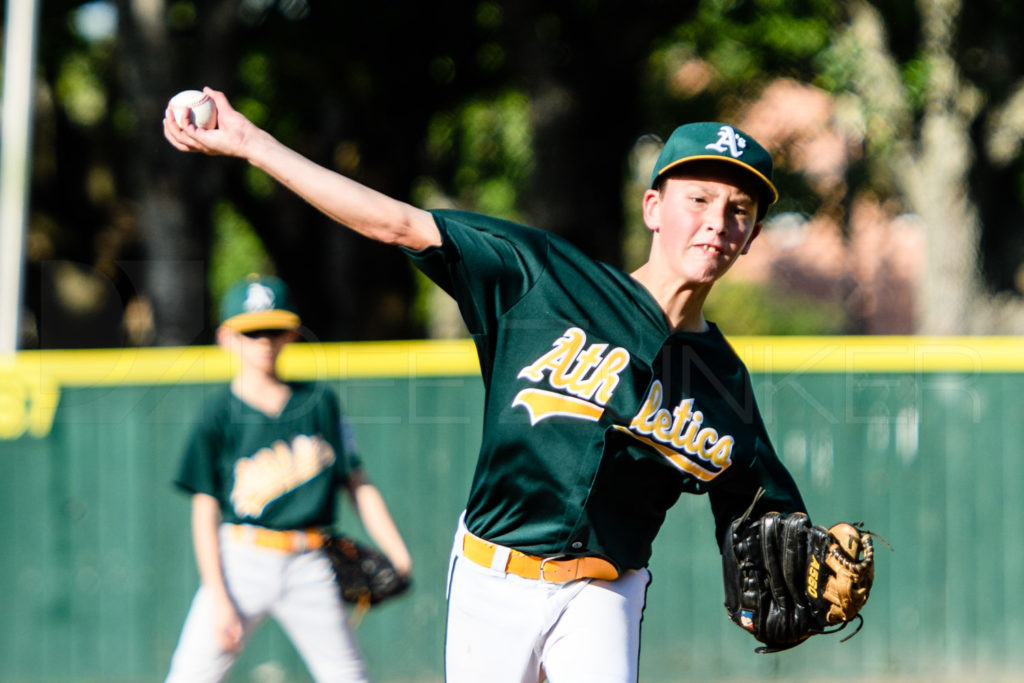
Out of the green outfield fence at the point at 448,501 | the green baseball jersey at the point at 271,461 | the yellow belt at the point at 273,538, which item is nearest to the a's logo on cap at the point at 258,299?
the green baseball jersey at the point at 271,461

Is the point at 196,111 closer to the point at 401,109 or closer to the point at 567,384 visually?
the point at 567,384

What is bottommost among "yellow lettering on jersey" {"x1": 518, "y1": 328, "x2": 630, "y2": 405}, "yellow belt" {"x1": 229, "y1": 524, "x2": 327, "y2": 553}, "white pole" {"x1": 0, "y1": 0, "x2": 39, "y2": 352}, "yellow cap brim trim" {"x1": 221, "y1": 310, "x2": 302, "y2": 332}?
"yellow belt" {"x1": 229, "y1": 524, "x2": 327, "y2": 553}

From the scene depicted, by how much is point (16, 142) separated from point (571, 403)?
6798 millimetres

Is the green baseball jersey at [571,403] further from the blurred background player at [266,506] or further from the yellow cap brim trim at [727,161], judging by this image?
the blurred background player at [266,506]

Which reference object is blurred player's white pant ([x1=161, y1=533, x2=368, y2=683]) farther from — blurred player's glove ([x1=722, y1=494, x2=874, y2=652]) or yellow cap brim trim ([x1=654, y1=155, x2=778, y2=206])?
yellow cap brim trim ([x1=654, y1=155, x2=778, y2=206])

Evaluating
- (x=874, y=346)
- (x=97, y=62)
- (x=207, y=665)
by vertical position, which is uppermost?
(x=97, y=62)

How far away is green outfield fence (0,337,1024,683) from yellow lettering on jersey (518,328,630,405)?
3561 mm

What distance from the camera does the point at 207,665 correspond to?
449 cm

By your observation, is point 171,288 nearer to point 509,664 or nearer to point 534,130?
point 534,130

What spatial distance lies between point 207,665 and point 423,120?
12.1 meters

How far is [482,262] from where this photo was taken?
9.26 feet

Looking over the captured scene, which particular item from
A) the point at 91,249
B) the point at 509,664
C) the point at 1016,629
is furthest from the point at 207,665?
the point at 91,249

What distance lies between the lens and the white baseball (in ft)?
8.42

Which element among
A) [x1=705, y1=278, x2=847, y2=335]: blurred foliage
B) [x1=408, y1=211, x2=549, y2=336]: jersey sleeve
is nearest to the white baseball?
[x1=408, y1=211, x2=549, y2=336]: jersey sleeve
